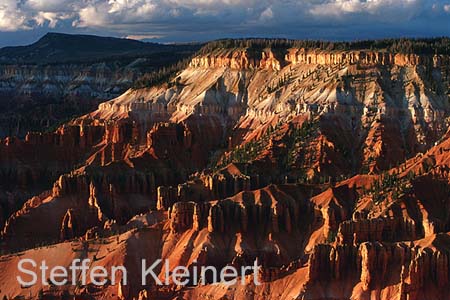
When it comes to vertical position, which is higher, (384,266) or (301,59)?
(301,59)

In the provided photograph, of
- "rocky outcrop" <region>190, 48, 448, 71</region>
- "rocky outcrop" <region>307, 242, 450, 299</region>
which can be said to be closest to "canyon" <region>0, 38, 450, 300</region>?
"rocky outcrop" <region>307, 242, 450, 299</region>

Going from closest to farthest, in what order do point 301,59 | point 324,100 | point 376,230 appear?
point 376,230 < point 324,100 < point 301,59

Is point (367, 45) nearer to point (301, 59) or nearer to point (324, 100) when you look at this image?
point (301, 59)

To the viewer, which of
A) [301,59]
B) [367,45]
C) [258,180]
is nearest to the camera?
[258,180]

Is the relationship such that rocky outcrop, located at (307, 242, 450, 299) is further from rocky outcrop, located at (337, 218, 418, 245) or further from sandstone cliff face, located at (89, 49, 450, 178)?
sandstone cliff face, located at (89, 49, 450, 178)

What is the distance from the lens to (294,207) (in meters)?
99.1

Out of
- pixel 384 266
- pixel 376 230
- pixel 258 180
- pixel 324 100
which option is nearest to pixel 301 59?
pixel 324 100

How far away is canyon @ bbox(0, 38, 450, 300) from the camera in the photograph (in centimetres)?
7800

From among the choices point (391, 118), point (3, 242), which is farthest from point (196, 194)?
point (391, 118)

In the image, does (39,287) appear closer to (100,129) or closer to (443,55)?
(100,129)

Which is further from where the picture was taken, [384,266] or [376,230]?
[376,230]

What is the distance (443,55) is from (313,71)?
74.0 feet

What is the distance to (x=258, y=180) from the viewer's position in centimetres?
11981

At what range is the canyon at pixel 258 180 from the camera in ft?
256
